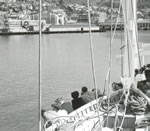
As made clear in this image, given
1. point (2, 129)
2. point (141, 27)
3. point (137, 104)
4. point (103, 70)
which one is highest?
point (141, 27)

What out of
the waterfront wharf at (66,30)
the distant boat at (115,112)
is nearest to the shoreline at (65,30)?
the waterfront wharf at (66,30)

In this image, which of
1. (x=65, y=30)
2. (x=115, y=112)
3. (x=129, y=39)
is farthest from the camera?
(x=65, y=30)

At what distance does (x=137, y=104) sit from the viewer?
9734 mm

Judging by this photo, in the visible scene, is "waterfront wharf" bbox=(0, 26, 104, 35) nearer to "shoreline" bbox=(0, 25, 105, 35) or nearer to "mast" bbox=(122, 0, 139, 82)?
"shoreline" bbox=(0, 25, 105, 35)

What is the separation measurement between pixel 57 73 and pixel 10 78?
5.20m

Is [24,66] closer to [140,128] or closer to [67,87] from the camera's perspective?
[67,87]

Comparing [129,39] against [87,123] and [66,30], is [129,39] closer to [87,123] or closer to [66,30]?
[87,123]

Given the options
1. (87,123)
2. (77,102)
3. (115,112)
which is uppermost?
(77,102)

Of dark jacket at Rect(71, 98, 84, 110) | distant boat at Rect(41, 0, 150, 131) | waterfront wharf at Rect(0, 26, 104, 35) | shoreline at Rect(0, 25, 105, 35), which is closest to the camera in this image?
distant boat at Rect(41, 0, 150, 131)

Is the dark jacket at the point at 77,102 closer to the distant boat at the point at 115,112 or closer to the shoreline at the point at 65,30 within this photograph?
the distant boat at the point at 115,112

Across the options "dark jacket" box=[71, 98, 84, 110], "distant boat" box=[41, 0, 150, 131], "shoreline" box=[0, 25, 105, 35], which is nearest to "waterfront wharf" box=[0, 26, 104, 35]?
"shoreline" box=[0, 25, 105, 35]

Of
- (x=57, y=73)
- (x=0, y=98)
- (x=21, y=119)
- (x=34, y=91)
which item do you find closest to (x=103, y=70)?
(x=57, y=73)

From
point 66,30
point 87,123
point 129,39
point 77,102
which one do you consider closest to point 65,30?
point 66,30

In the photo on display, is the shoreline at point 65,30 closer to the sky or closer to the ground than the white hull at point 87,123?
closer to the sky
